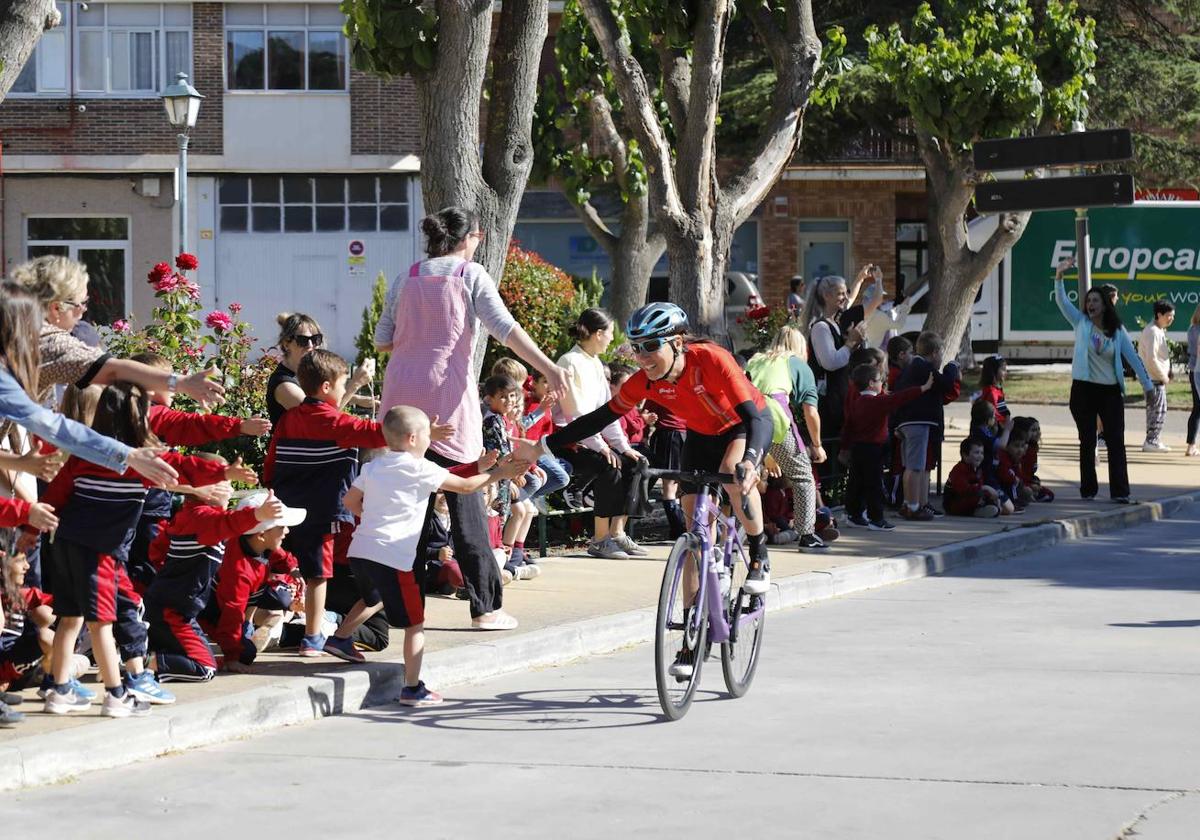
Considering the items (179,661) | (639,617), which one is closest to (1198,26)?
(639,617)

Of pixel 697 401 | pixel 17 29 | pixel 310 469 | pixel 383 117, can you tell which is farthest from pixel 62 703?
pixel 383 117

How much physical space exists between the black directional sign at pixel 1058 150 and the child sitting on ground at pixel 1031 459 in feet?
7.62

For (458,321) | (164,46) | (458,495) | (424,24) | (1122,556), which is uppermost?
(164,46)

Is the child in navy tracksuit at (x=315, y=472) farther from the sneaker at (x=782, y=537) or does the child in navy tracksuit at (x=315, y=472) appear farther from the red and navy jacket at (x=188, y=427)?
the sneaker at (x=782, y=537)

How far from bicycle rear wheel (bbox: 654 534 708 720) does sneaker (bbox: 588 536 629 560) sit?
4.85 meters

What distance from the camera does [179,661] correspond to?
7.54 metres

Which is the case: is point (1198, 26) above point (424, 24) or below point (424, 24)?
above

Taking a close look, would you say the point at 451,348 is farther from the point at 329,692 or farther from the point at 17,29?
the point at 17,29

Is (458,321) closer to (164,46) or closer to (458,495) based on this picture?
(458,495)

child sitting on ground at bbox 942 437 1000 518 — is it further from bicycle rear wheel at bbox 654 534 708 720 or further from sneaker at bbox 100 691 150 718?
sneaker at bbox 100 691 150 718

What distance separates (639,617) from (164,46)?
27466mm

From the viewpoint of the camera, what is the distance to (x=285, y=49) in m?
34.7

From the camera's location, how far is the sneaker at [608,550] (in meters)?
12.4

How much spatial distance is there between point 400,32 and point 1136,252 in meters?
27.4
